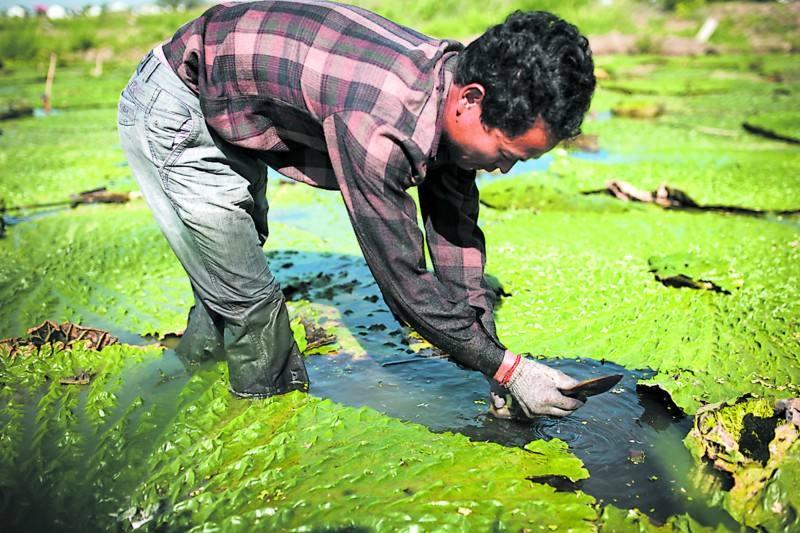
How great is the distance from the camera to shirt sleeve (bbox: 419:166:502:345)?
2258 millimetres

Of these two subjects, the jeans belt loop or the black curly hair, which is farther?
the jeans belt loop

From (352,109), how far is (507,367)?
33.5 inches

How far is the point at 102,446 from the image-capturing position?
2.25 meters

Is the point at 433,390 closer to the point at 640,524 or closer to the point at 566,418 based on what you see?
the point at 566,418

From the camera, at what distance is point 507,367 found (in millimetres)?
2020

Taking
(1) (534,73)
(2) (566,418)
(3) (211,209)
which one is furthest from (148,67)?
(2) (566,418)

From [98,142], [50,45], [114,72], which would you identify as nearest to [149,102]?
[98,142]

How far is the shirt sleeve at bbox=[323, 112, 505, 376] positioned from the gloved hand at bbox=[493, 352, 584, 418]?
6 centimetres

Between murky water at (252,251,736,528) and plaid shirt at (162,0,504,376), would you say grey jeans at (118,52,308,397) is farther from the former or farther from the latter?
murky water at (252,251,736,528)

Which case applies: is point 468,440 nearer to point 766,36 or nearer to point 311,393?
point 311,393

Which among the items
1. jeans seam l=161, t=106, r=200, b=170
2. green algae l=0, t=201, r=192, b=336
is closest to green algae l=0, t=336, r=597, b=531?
green algae l=0, t=201, r=192, b=336

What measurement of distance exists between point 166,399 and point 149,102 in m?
1.08

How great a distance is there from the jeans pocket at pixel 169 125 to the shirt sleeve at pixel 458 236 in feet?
2.43

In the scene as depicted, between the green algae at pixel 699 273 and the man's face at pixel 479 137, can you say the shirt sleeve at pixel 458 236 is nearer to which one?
the man's face at pixel 479 137
